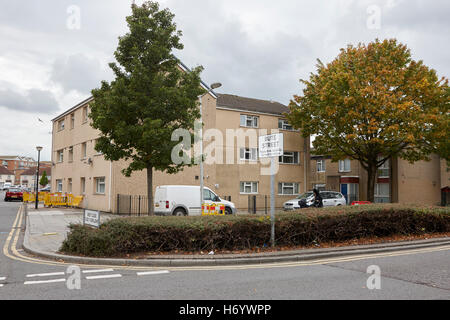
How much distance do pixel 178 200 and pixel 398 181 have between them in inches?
934

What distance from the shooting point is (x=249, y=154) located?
29.9 metres

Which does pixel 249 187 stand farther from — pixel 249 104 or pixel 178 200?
pixel 178 200

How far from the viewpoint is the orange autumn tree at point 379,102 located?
2444 cm

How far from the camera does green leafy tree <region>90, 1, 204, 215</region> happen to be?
12984mm

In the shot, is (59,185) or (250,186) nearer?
(250,186)

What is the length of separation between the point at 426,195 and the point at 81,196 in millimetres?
31771

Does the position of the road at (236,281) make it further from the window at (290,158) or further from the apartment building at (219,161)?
the window at (290,158)

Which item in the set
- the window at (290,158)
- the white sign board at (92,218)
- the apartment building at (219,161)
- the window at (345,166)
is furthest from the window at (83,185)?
the window at (345,166)

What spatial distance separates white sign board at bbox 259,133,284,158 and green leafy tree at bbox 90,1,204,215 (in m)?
4.61

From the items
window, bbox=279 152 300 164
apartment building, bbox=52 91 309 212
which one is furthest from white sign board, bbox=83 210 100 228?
window, bbox=279 152 300 164

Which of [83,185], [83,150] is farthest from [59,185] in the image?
[83,150]

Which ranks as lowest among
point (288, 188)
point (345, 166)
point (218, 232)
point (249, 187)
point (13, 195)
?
point (13, 195)

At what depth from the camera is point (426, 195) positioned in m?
36.7

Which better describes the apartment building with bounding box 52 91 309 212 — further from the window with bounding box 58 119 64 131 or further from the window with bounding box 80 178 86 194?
the window with bounding box 58 119 64 131
